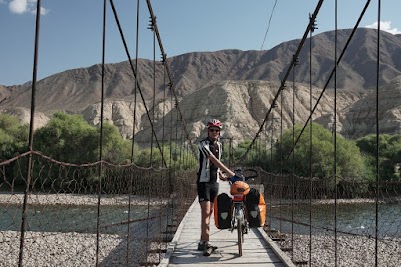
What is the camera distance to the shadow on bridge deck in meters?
3.15

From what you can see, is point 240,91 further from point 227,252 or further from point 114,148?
point 227,252

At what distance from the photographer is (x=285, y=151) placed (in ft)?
78.2

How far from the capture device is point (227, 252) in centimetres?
349

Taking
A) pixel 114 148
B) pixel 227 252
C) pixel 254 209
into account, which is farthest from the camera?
pixel 114 148

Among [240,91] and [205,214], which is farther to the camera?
[240,91]

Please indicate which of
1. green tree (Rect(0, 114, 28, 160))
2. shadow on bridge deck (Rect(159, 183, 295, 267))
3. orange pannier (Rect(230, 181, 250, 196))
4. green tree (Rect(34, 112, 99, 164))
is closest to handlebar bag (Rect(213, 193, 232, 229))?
orange pannier (Rect(230, 181, 250, 196))

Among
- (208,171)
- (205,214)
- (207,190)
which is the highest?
(208,171)

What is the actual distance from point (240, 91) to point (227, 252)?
48350 millimetres

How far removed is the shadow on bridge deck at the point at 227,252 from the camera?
3148 mm

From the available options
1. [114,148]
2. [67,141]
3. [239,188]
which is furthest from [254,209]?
[67,141]

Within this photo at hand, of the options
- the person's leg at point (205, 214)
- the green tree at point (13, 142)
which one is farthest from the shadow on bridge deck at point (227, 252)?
the green tree at point (13, 142)

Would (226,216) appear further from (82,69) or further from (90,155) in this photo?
(82,69)

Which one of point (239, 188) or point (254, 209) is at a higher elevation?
point (239, 188)

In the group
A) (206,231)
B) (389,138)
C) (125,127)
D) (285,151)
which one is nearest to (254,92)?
(125,127)
